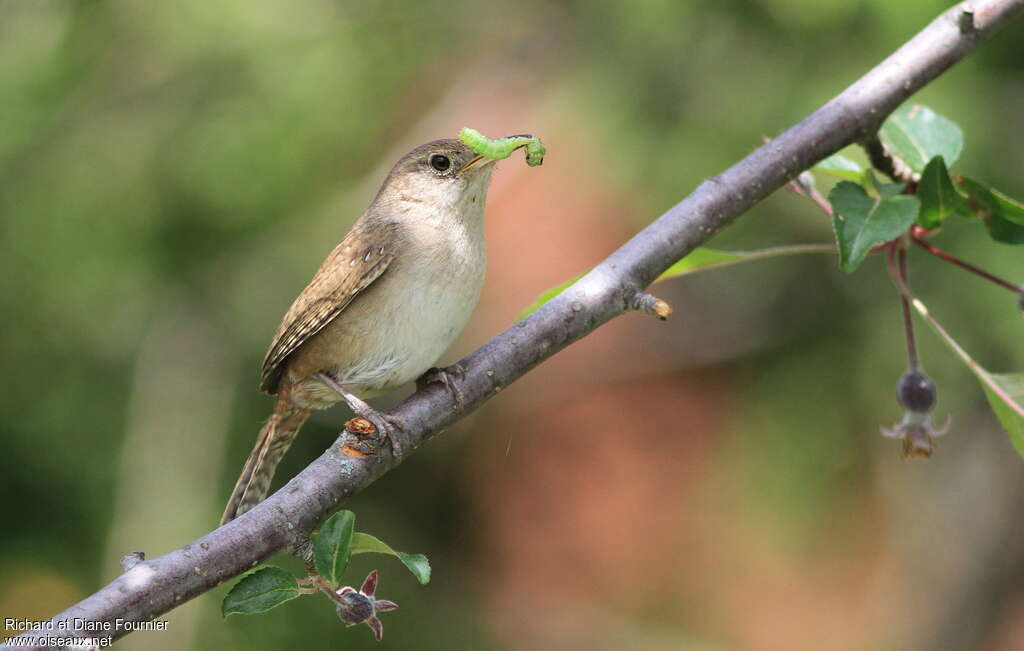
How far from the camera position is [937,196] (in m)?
2.18

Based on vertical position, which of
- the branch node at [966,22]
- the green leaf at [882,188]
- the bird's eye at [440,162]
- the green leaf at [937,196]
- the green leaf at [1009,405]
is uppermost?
the bird's eye at [440,162]

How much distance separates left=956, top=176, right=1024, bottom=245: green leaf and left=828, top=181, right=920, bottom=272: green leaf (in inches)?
7.6

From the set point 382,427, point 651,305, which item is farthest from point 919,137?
point 382,427

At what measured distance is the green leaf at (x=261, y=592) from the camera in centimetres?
171

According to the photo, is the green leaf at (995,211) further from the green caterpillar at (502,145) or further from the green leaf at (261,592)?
the green leaf at (261,592)

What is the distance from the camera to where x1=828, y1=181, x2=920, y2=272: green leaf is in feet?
6.55

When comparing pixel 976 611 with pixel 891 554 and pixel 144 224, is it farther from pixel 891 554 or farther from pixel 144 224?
pixel 144 224

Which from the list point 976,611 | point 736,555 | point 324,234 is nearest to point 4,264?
point 324,234

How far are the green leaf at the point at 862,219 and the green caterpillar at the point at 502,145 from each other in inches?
26.0

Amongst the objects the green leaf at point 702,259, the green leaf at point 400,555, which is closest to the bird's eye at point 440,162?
the green leaf at point 702,259

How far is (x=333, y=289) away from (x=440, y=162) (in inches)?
22.1

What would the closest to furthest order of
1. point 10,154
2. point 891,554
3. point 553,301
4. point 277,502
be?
1. point 277,502
2. point 553,301
3. point 10,154
4. point 891,554

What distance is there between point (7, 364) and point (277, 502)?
3.29 metres

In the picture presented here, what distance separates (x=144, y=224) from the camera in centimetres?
450
